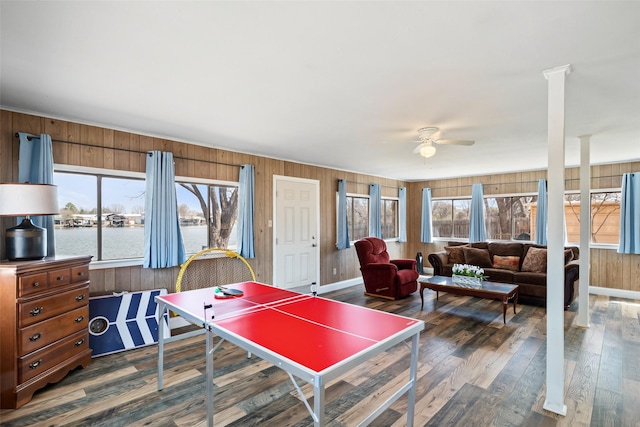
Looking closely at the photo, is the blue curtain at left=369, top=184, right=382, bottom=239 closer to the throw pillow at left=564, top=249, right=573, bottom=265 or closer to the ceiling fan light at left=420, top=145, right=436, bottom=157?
the throw pillow at left=564, top=249, right=573, bottom=265

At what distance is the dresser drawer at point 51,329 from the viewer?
95.1 inches

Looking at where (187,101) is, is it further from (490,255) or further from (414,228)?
(414,228)

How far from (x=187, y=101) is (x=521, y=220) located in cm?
703

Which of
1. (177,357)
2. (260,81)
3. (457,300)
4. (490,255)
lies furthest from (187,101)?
(490,255)

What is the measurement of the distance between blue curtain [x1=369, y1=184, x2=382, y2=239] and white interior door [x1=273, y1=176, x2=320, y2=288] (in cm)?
160

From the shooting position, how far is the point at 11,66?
2.15 metres

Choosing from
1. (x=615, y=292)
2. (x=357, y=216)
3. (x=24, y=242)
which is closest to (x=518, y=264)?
(x=615, y=292)

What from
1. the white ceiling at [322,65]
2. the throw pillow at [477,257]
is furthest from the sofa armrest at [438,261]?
the white ceiling at [322,65]

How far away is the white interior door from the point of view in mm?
5320

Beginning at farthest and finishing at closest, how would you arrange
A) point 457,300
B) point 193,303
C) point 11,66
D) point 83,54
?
1. point 457,300
2. point 193,303
3. point 11,66
4. point 83,54

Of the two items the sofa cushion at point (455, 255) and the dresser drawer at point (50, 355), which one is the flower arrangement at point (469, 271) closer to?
the sofa cushion at point (455, 255)

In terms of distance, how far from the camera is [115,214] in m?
3.66

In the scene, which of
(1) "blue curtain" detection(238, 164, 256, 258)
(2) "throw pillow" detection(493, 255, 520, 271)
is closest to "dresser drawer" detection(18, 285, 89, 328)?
(1) "blue curtain" detection(238, 164, 256, 258)

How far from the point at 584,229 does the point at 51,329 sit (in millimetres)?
5781
